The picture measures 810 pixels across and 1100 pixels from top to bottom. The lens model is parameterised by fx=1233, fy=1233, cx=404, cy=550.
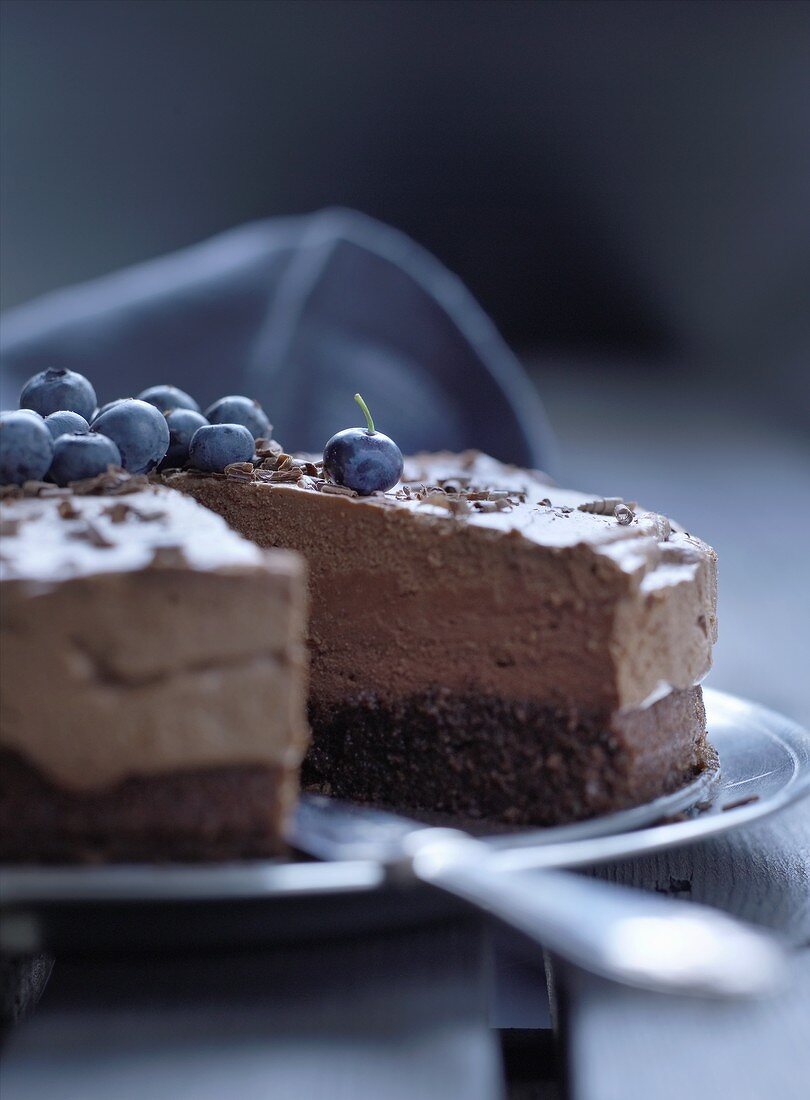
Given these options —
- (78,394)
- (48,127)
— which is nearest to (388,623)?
(78,394)

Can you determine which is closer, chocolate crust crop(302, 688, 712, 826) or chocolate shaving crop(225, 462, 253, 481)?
chocolate crust crop(302, 688, 712, 826)

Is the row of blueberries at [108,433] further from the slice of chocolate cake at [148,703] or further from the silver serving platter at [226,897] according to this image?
the silver serving platter at [226,897]

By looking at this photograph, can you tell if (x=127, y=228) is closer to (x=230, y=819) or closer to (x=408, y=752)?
(x=408, y=752)

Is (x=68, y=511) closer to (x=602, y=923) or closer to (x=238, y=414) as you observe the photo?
(x=238, y=414)

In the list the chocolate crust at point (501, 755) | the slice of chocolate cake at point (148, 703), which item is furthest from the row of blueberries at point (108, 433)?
the chocolate crust at point (501, 755)

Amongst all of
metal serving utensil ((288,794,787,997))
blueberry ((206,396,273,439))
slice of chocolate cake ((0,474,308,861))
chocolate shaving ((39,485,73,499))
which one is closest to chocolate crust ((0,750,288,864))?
slice of chocolate cake ((0,474,308,861))

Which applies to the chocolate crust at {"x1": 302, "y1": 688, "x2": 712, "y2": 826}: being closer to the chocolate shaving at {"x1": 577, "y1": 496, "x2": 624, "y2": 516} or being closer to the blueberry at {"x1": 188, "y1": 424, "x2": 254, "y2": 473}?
the chocolate shaving at {"x1": 577, "y1": 496, "x2": 624, "y2": 516}
